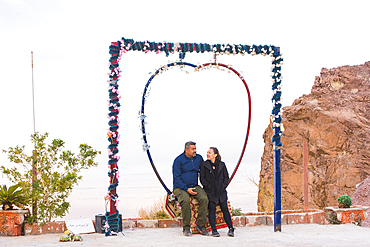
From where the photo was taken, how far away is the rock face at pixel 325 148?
46.6 ft

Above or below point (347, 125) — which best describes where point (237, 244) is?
below

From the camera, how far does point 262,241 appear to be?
5598 millimetres

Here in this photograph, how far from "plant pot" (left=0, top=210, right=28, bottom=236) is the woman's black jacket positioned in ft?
9.96

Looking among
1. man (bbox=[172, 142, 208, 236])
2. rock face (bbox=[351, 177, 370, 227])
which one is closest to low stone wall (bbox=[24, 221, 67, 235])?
man (bbox=[172, 142, 208, 236])

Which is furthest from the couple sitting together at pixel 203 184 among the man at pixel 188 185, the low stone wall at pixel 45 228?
the low stone wall at pixel 45 228

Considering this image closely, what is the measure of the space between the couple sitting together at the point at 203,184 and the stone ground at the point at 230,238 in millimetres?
263

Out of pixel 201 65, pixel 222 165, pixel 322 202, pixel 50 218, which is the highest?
pixel 201 65

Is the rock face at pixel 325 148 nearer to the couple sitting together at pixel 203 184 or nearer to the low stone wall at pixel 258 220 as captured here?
the low stone wall at pixel 258 220

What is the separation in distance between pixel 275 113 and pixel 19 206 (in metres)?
4.68

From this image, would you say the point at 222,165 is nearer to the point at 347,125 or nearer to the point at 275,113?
the point at 275,113

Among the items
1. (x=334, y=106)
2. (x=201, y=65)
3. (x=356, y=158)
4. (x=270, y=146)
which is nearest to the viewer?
(x=201, y=65)

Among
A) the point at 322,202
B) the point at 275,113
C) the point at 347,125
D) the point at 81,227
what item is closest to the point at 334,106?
the point at 347,125

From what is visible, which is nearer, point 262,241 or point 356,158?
point 262,241

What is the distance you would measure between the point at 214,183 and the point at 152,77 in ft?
7.03
